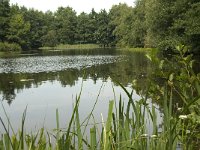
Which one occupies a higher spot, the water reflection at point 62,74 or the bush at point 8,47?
the bush at point 8,47

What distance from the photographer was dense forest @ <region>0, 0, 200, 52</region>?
24109 mm

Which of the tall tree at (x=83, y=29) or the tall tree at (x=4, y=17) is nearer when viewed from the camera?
the tall tree at (x=4, y=17)

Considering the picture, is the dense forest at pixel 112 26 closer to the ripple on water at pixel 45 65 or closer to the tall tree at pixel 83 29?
the tall tree at pixel 83 29

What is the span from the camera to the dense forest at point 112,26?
24.1 metres

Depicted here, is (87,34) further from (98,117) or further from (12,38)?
(98,117)

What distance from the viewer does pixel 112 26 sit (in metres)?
92.8

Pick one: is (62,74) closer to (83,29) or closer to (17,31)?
(17,31)

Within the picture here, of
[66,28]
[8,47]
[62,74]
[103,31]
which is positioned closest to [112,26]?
[103,31]

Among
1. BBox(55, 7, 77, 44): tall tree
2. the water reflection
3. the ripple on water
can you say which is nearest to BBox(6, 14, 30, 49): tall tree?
BBox(55, 7, 77, 44): tall tree

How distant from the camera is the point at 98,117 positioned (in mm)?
8867

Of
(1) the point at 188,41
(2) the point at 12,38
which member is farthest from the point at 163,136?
(2) the point at 12,38

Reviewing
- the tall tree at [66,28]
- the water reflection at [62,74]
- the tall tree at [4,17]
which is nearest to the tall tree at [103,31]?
the tall tree at [66,28]

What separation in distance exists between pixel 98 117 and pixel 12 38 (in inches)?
2586

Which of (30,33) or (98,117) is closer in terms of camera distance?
(98,117)
